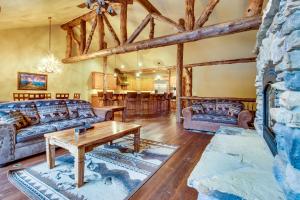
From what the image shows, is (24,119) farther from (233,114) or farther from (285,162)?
(233,114)

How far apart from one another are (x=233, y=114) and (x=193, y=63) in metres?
4.23

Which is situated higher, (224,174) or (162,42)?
(162,42)

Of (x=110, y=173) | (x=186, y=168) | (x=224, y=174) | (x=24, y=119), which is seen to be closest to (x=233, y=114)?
(x=186, y=168)

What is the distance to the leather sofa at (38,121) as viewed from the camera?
2.55 metres

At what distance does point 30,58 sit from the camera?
6.71 m

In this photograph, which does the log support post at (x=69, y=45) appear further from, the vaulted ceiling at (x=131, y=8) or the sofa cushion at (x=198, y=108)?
the sofa cushion at (x=198, y=108)

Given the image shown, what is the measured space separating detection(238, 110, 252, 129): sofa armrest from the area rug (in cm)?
215

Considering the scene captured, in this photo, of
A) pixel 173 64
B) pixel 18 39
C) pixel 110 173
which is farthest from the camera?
pixel 173 64

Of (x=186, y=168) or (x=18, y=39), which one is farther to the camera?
(x=18, y=39)

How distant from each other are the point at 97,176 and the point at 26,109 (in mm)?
2290

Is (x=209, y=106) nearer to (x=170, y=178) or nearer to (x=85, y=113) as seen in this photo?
(x=170, y=178)

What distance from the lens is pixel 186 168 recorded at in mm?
2486

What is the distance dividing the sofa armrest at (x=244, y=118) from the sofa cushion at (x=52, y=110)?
4.30 m

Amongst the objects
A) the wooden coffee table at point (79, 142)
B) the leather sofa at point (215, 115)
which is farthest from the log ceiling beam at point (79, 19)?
the wooden coffee table at point (79, 142)
